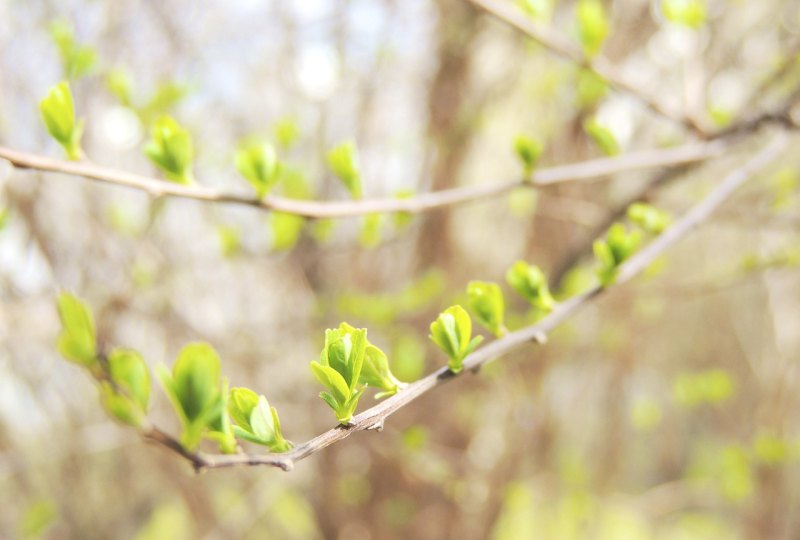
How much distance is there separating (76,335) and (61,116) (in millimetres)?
162

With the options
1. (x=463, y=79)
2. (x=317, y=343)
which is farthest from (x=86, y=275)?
(x=463, y=79)

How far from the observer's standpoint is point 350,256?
60.8 inches

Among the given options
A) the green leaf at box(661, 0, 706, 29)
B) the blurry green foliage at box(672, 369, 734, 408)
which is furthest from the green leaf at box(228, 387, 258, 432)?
the blurry green foliage at box(672, 369, 734, 408)

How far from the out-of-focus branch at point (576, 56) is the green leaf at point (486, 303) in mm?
297

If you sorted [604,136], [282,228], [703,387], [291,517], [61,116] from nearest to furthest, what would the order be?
[61,116] → [604,136] → [282,228] → [703,387] → [291,517]

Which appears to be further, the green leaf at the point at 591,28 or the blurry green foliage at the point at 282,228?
the blurry green foliage at the point at 282,228

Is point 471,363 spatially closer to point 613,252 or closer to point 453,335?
point 453,335

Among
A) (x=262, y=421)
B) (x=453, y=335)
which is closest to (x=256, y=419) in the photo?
(x=262, y=421)

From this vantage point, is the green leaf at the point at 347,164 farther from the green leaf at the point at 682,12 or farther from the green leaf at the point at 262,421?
the green leaf at the point at 682,12

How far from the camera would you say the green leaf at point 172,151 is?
1.49 ft

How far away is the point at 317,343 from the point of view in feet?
4.32

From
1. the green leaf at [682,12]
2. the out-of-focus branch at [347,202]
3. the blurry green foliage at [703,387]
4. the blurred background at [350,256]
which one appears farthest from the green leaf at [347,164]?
the blurry green foliage at [703,387]

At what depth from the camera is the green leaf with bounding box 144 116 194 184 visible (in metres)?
0.46

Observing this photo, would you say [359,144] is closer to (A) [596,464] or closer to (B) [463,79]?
(B) [463,79]
